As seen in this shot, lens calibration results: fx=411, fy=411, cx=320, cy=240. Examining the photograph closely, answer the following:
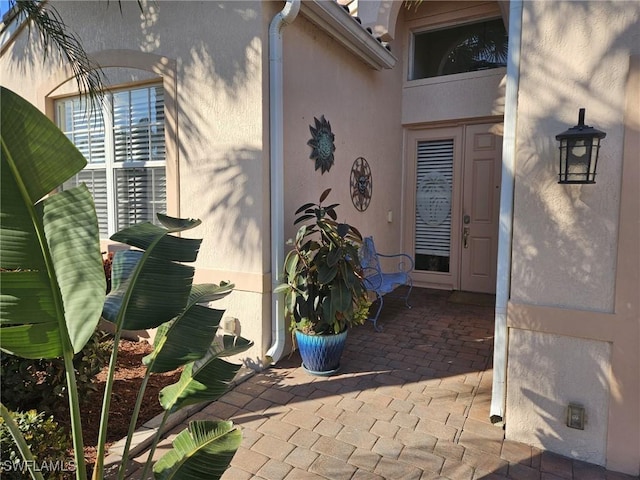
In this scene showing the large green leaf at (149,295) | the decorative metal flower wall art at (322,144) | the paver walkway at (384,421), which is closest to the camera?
the large green leaf at (149,295)

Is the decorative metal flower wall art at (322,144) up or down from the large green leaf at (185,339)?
up

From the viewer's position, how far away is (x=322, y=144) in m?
5.09

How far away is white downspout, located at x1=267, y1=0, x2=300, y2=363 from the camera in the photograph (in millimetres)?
4043

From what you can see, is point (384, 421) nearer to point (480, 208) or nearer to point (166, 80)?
point (166, 80)

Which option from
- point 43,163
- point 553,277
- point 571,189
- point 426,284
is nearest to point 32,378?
point 43,163

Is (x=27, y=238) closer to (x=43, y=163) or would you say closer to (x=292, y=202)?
(x=43, y=163)

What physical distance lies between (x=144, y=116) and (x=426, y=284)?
5.40m

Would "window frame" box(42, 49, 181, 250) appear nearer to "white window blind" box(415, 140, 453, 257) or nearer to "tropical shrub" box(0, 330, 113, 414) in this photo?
"tropical shrub" box(0, 330, 113, 414)

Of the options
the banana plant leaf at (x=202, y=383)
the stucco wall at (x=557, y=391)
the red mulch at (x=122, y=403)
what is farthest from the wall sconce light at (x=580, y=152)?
the red mulch at (x=122, y=403)

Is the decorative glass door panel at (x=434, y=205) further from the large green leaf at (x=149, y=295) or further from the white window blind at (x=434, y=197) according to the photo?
the large green leaf at (x=149, y=295)

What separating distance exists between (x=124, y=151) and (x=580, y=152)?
5026 millimetres

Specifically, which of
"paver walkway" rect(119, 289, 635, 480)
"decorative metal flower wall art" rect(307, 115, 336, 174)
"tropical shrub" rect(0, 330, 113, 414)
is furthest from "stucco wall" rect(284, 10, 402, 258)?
"tropical shrub" rect(0, 330, 113, 414)

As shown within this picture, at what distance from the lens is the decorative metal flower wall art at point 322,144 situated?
494 centimetres

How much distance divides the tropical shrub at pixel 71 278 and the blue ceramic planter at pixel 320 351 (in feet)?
6.77
